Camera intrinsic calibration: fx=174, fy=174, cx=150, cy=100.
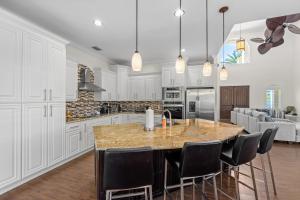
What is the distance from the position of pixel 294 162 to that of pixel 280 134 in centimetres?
177

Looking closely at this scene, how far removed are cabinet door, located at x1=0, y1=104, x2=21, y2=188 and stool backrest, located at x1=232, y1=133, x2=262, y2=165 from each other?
2860 millimetres

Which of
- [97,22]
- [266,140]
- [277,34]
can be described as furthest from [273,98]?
[97,22]

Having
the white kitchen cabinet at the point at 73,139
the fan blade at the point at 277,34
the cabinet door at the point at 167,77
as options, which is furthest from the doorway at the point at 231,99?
the white kitchen cabinet at the point at 73,139

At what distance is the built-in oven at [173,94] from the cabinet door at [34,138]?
363cm

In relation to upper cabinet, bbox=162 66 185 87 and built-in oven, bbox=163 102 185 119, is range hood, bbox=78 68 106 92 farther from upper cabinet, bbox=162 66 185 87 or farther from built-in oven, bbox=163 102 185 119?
built-in oven, bbox=163 102 185 119

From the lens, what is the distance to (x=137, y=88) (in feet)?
20.3

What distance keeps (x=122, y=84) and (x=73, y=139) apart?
9.39ft

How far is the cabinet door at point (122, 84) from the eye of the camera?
19.6 ft

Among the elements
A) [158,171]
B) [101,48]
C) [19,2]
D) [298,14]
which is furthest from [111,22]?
[298,14]

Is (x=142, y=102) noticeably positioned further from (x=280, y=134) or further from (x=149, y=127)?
(x=280, y=134)

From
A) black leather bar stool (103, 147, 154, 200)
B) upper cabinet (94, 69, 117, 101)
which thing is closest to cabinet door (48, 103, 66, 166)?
upper cabinet (94, 69, 117, 101)

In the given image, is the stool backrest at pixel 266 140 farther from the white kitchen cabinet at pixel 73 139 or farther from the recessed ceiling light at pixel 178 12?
the white kitchen cabinet at pixel 73 139

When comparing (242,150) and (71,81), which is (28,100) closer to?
(71,81)

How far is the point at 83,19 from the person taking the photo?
310 cm
